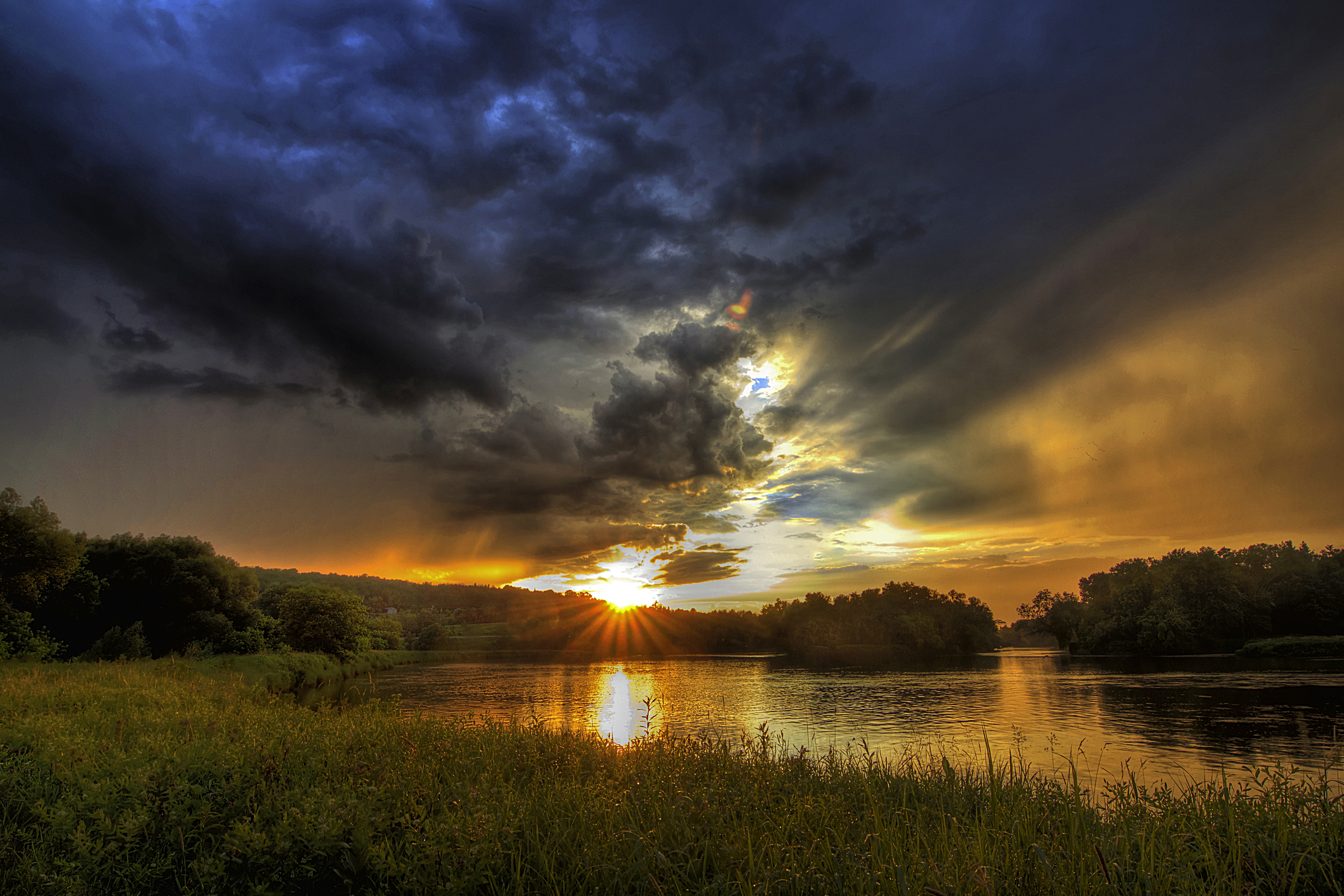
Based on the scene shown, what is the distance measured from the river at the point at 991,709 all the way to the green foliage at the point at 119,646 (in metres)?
15.2

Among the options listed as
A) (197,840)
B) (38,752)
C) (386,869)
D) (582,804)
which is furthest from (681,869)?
(38,752)

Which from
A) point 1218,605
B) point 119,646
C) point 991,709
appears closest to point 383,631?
point 119,646

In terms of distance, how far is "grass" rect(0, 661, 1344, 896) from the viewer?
5.90 m

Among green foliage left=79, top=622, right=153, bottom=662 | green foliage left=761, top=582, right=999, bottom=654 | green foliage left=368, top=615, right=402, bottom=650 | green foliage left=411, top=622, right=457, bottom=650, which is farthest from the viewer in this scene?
green foliage left=761, top=582, right=999, bottom=654

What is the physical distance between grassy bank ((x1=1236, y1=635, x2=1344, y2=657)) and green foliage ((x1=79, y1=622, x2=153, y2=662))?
116701mm

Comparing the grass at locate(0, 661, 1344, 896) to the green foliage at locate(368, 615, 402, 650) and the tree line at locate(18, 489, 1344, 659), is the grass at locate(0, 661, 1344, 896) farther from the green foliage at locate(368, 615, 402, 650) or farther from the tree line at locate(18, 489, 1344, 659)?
the green foliage at locate(368, 615, 402, 650)

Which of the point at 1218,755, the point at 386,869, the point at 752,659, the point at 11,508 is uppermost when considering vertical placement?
the point at 11,508

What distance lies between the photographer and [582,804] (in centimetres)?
794

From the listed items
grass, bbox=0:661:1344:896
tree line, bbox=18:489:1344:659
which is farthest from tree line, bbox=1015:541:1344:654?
grass, bbox=0:661:1344:896

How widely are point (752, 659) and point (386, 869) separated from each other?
116 meters

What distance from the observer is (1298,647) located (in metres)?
75.8

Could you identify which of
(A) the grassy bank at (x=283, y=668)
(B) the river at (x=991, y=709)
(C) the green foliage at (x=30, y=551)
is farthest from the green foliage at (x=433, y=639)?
(C) the green foliage at (x=30, y=551)

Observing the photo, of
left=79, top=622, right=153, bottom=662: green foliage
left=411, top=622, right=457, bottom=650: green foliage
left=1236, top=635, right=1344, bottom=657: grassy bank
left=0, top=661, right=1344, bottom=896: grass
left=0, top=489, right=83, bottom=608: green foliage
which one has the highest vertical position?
left=0, top=489, right=83, bottom=608: green foliage

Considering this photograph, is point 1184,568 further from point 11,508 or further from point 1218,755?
point 11,508
